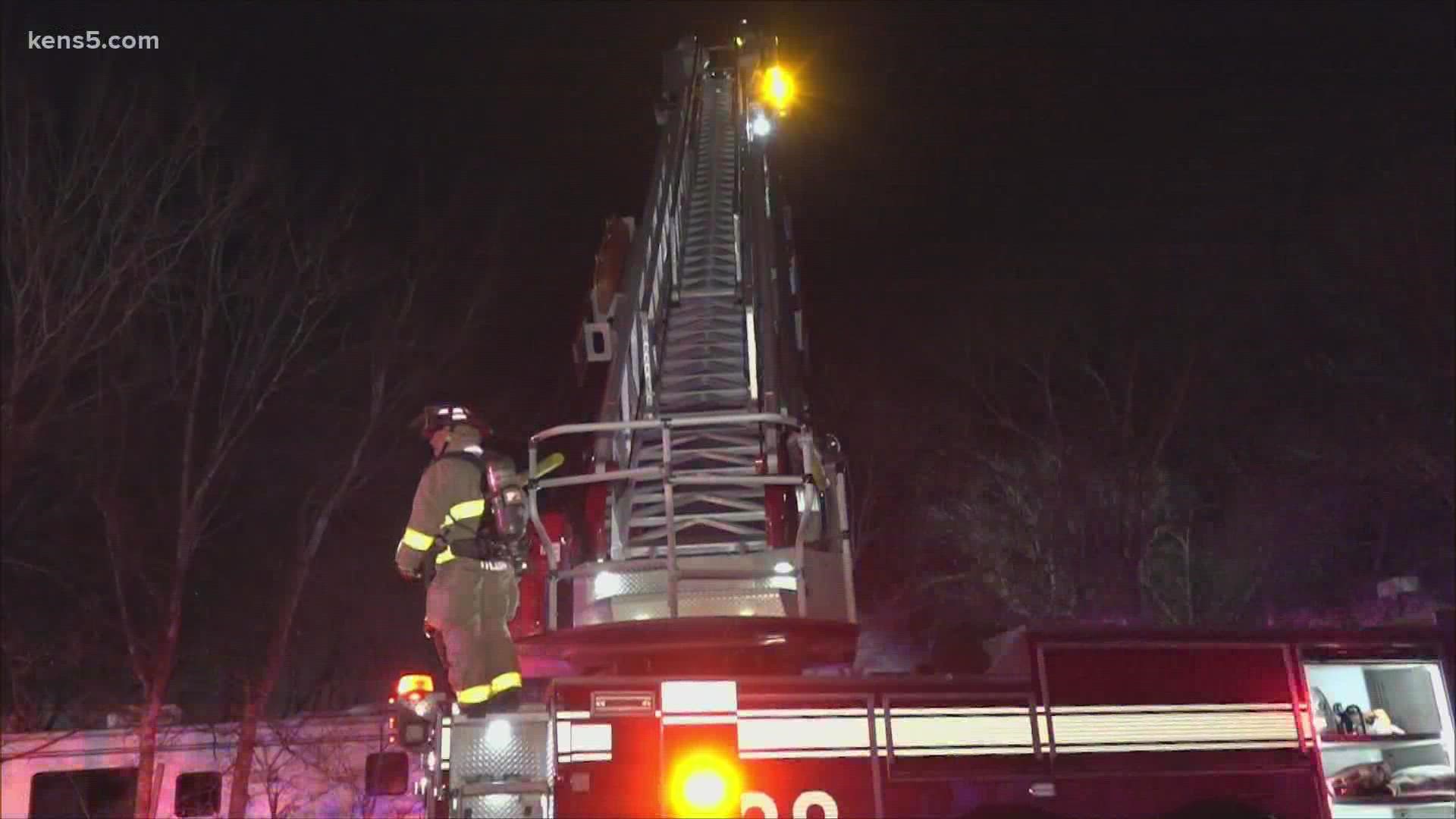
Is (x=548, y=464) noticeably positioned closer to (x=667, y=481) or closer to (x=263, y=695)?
(x=667, y=481)

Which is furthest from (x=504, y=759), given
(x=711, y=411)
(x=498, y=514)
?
(x=711, y=411)

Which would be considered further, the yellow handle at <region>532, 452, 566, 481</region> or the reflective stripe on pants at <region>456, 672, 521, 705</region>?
the yellow handle at <region>532, 452, 566, 481</region>

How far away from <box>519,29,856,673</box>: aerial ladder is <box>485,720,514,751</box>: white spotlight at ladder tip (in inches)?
47.7

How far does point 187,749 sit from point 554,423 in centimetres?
653

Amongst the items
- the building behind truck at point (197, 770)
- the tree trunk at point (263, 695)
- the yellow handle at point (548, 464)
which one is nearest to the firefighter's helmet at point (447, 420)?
the yellow handle at point (548, 464)

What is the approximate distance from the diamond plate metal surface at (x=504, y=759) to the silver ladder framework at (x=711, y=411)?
→ 1158mm

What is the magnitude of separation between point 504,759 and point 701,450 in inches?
129

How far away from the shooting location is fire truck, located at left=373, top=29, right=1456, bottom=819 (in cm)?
486

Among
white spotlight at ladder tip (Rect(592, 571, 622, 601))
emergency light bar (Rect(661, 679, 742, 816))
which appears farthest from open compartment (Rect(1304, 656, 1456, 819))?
white spotlight at ladder tip (Rect(592, 571, 622, 601))

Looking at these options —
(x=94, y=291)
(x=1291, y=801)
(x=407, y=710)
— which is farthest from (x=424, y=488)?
(x=94, y=291)

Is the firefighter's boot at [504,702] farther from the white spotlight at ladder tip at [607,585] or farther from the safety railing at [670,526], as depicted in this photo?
the white spotlight at ladder tip at [607,585]

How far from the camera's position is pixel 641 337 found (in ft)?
26.4

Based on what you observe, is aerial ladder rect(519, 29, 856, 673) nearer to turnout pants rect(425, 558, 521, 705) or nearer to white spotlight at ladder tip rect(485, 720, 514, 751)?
turnout pants rect(425, 558, 521, 705)

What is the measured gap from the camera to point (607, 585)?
5.61m
